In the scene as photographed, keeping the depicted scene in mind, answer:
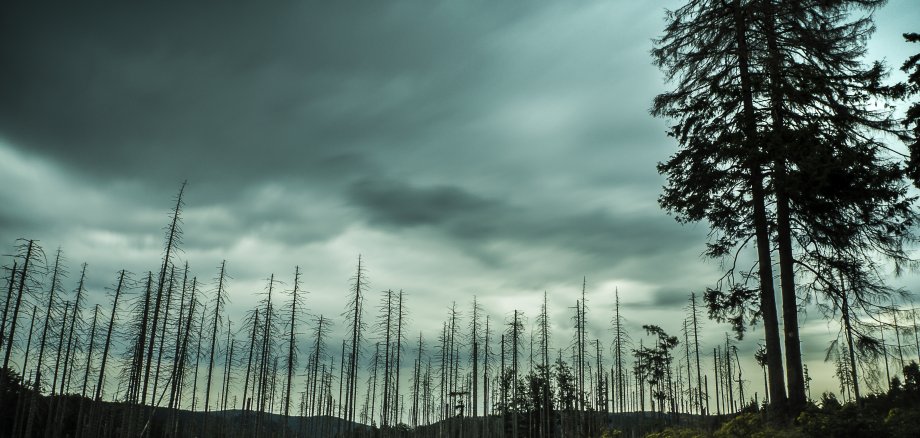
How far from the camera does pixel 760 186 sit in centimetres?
1808

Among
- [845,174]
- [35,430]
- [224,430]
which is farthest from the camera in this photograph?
[224,430]

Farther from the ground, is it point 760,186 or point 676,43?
point 676,43

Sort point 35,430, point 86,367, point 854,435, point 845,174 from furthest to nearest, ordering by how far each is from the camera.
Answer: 1. point 35,430
2. point 86,367
3. point 845,174
4. point 854,435

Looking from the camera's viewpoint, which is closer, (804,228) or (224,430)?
(804,228)

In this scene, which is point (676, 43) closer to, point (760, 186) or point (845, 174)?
point (760, 186)

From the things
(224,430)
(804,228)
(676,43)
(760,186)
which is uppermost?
(676,43)

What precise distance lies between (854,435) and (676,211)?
26.6 ft

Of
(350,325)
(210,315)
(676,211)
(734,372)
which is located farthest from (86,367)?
(734,372)

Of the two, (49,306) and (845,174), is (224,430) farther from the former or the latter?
(845,174)

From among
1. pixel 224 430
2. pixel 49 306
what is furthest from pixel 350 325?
pixel 224 430

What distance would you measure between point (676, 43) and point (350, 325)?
106 ft

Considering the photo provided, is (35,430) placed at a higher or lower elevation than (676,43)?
lower

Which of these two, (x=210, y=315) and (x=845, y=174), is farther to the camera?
(x=210, y=315)

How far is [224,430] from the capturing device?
75.1 meters
